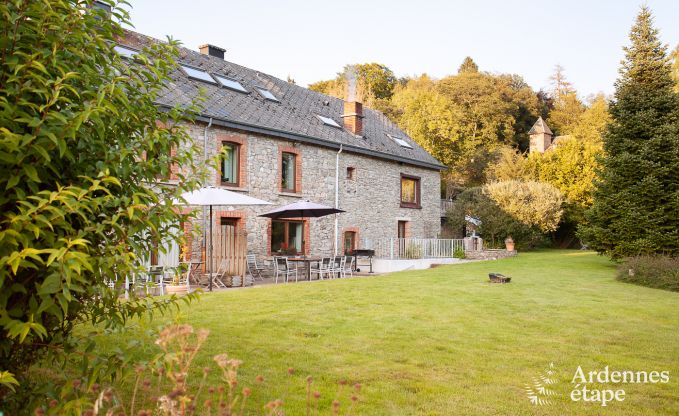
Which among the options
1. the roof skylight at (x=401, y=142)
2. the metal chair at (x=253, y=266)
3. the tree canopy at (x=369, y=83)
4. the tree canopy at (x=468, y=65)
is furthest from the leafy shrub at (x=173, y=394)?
the tree canopy at (x=468, y=65)

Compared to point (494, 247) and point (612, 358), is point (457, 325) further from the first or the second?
point (494, 247)

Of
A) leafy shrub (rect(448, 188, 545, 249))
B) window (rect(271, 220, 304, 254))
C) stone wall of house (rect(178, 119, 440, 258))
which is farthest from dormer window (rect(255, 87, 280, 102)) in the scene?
leafy shrub (rect(448, 188, 545, 249))

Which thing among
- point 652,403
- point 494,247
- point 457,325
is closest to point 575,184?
point 494,247

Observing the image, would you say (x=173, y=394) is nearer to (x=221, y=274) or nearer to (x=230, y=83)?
(x=221, y=274)

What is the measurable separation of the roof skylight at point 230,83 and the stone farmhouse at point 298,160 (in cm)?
5

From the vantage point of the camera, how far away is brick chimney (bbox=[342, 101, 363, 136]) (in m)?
22.4

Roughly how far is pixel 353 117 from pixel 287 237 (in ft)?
22.8

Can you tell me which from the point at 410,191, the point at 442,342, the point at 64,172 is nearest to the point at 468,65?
the point at 410,191

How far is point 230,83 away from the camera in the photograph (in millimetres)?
18750

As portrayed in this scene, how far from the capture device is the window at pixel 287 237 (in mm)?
17672

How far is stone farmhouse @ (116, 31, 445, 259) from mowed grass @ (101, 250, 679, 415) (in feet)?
18.7

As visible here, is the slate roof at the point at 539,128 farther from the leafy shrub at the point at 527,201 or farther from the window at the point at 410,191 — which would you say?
the window at the point at 410,191

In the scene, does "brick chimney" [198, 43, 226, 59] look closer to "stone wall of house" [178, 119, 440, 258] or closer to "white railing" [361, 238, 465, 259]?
"stone wall of house" [178, 119, 440, 258]

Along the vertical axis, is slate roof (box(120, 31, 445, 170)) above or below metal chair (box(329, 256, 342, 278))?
Answer: above
